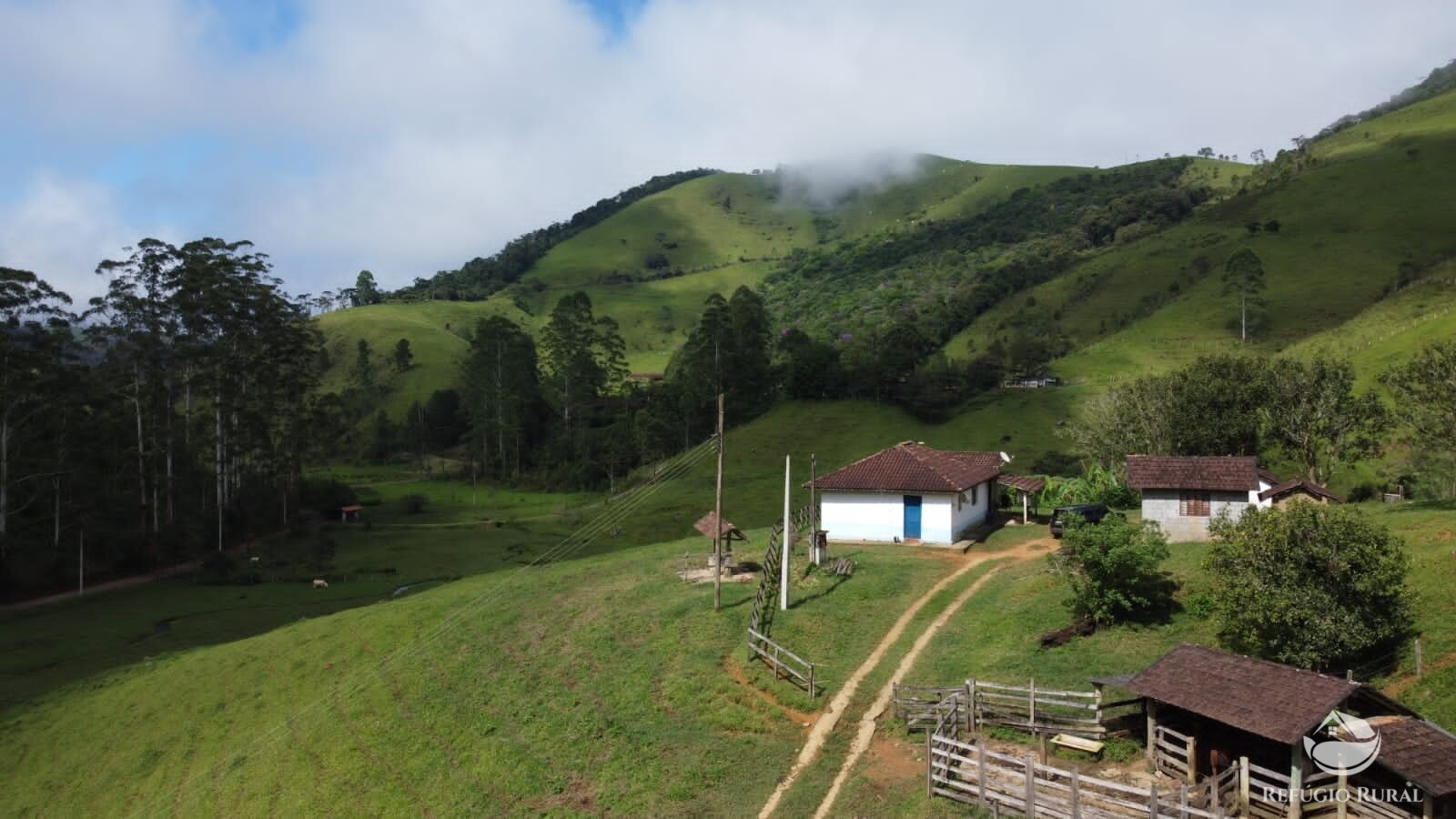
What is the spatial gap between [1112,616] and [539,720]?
16745 millimetres

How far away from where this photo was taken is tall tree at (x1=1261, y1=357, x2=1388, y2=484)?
41.4m

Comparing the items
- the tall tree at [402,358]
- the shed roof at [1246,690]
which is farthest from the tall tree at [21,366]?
the tall tree at [402,358]

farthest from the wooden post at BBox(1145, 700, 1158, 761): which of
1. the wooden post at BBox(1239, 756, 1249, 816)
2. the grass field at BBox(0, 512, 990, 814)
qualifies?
the grass field at BBox(0, 512, 990, 814)

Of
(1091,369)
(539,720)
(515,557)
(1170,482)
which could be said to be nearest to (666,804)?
(539,720)

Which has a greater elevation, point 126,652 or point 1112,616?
point 1112,616

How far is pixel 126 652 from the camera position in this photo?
4019 cm

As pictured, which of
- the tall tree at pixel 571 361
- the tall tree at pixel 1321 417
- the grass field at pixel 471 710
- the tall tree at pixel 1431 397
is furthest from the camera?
the tall tree at pixel 571 361

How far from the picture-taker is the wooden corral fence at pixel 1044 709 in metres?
20.0

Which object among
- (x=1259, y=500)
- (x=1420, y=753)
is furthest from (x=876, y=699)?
(x=1259, y=500)

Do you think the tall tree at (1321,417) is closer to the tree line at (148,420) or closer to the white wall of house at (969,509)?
the white wall of house at (969,509)

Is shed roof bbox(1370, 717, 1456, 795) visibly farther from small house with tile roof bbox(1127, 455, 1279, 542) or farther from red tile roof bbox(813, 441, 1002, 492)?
red tile roof bbox(813, 441, 1002, 492)

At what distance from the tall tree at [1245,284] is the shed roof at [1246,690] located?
9113 cm

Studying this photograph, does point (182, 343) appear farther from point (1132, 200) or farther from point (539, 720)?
point (1132, 200)

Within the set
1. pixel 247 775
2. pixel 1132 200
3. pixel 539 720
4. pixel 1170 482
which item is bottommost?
pixel 247 775
